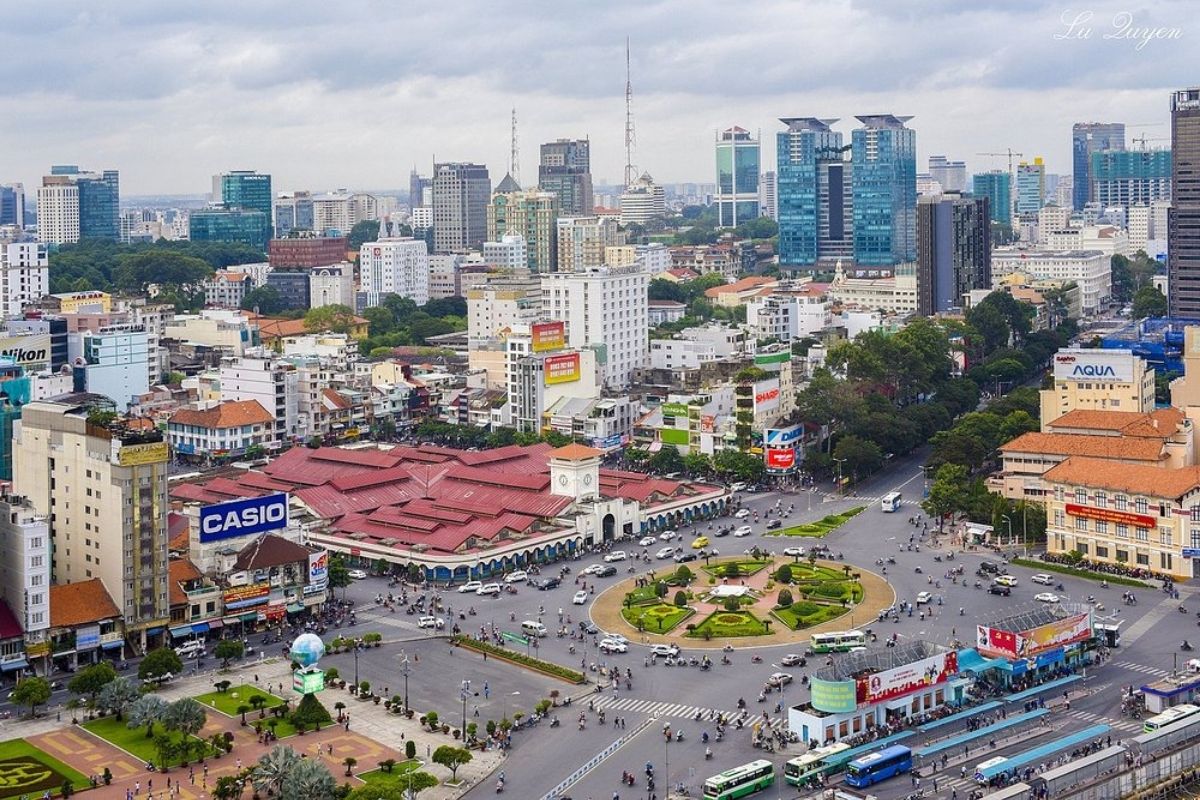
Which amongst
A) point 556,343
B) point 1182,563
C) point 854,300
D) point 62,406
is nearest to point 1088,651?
point 1182,563

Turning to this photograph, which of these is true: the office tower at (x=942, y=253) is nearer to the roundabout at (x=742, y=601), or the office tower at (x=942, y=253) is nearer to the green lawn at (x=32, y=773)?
the roundabout at (x=742, y=601)

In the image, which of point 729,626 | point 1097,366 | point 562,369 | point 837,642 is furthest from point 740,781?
point 562,369

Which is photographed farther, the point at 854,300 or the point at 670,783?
the point at 854,300

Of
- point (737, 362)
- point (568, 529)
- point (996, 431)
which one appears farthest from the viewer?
point (737, 362)

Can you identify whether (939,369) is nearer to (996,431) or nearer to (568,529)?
(996,431)

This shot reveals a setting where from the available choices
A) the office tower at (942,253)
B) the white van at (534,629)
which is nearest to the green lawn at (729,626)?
the white van at (534,629)

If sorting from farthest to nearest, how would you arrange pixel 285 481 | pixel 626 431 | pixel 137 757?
1. pixel 626 431
2. pixel 285 481
3. pixel 137 757
